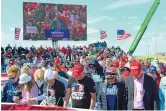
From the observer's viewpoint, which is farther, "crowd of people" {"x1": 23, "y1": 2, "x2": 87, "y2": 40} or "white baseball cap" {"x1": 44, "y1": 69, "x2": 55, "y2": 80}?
"crowd of people" {"x1": 23, "y1": 2, "x2": 87, "y2": 40}

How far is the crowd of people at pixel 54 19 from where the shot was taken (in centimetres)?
4412

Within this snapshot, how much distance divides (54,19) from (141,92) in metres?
39.8

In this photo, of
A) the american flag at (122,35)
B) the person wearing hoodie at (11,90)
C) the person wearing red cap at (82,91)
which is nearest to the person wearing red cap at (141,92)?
the person wearing red cap at (82,91)

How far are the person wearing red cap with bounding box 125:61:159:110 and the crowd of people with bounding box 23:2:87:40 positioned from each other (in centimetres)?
3881

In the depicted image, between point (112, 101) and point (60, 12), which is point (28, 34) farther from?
point (112, 101)

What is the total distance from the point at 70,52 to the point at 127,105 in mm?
27213

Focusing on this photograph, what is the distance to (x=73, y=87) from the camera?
20.8 feet

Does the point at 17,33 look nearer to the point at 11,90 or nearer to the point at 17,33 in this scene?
the point at 17,33

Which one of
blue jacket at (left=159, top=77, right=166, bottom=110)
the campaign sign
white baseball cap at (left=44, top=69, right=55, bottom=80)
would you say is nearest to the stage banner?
white baseball cap at (left=44, top=69, right=55, bottom=80)

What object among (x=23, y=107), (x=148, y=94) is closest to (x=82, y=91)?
(x=148, y=94)

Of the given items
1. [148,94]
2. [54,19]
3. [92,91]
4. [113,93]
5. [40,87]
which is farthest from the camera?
[54,19]

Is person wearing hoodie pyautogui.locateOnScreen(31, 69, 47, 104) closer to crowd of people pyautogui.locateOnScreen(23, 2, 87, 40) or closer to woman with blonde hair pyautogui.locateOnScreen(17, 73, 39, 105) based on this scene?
woman with blonde hair pyautogui.locateOnScreen(17, 73, 39, 105)

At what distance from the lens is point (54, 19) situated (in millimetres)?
45156

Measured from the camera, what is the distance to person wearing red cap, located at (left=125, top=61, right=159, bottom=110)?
589 centimetres
